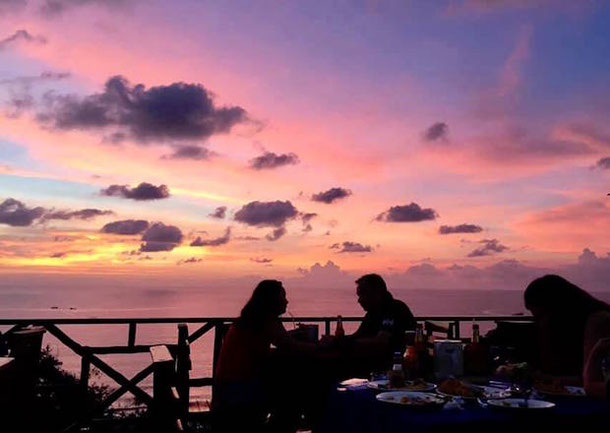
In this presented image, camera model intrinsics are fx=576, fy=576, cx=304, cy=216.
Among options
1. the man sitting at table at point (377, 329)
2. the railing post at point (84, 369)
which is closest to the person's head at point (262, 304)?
the man sitting at table at point (377, 329)

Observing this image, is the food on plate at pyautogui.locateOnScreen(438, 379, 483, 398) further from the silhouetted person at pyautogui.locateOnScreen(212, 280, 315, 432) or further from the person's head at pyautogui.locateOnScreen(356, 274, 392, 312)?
the person's head at pyautogui.locateOnScreen(356, 274, 392, 312)

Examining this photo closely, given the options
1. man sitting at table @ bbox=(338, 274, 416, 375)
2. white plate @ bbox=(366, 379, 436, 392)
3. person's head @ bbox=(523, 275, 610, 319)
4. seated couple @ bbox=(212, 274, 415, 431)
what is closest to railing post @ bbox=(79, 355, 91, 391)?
seated couple @ bbox=(212, 274, 415, 431)

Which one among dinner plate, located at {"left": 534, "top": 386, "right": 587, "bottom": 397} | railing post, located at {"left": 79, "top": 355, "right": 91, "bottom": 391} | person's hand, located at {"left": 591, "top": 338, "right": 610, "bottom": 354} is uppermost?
person's hand, located at {"left": 591, "top": 338, "right": 610, "bottom": 354}

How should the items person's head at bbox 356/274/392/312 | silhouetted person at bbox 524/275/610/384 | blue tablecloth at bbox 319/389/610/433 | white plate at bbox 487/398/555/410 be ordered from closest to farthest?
blue tablecloth at bbox 319/389/610/433 → white plate at bbox 487/398/555/410 → silhouetted person at bbox 524/275/610/384 → person's head at bbox 356/274/392/312

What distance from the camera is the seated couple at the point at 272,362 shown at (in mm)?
3404

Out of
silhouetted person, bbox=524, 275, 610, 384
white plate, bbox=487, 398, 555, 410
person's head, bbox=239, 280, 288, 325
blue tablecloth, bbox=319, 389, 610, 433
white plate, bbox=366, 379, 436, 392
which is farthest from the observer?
person's head, bbox=239, 280, 288, 325

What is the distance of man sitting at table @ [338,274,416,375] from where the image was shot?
12.6 feet

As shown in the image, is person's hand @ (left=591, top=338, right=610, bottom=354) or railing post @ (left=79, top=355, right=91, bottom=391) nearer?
person's hand @ (left=591, top=338, right=610, bottom=354)

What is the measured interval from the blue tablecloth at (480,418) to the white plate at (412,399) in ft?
0.08

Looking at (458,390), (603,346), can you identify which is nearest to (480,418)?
(458,390)

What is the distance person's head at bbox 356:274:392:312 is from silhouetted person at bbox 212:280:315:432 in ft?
3.11

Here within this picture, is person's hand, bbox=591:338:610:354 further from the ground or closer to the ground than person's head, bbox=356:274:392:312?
closer to the ground

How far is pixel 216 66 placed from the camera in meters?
8.22

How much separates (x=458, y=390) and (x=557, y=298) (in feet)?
3.51
